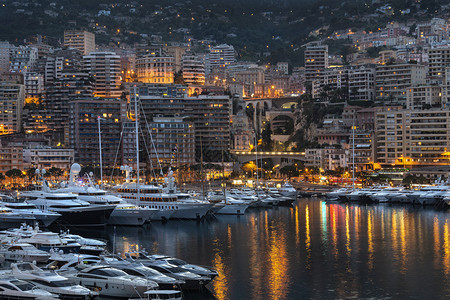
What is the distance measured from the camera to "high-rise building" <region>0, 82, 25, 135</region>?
155 meters

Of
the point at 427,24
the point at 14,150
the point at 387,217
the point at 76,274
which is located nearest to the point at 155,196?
the point at 387,217

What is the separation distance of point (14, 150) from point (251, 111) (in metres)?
59.6

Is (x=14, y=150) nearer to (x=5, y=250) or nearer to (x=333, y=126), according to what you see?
(x=333, y=126)

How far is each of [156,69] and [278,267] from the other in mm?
119287

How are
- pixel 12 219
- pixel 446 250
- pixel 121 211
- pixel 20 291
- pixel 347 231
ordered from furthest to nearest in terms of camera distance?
pixel 121 211 → pixel 347 231 → pixel 12 219 → pixel 446 250 → pixel 20 291

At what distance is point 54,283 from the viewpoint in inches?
1484

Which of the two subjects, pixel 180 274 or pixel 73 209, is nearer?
pixel 180 274

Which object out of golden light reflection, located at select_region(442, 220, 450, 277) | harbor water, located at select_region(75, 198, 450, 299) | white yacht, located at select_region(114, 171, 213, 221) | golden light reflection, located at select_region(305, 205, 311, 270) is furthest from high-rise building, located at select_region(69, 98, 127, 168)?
golden light reflection, located at select_region(442, 220, 450, 277)

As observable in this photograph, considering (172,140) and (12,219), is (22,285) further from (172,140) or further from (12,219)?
(172,140)

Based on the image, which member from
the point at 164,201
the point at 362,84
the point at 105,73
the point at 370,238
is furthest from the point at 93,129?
the point at 370,238

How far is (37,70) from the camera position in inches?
7042

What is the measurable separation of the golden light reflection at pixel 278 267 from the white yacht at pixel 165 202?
522 inches

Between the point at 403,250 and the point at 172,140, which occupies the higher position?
the point at 172,140

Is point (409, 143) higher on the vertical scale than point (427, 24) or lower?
lower
